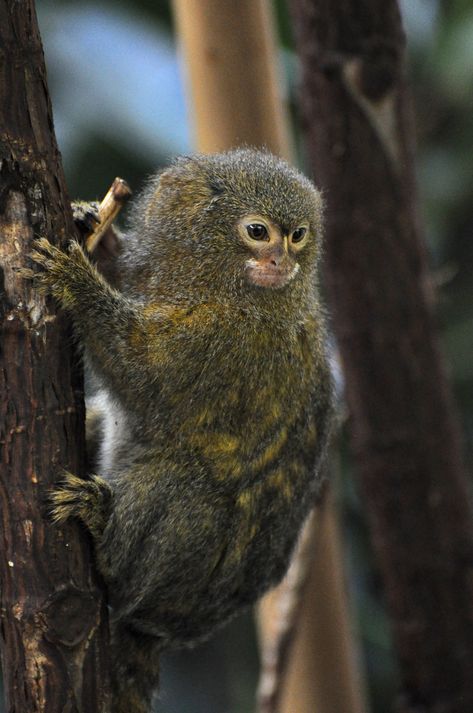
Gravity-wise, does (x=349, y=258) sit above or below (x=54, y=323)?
above

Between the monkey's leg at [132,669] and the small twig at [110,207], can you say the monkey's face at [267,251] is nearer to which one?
the small twig at [110,207]

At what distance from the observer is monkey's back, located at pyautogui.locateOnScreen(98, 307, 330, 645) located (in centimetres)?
264

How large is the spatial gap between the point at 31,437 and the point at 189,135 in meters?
3.62

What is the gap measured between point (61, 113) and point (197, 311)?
3.35m

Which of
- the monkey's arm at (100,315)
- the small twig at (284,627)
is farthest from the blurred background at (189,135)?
the monkey's arm at (100,315)

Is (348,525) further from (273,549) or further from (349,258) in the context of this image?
(273,549)

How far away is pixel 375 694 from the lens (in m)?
5.78

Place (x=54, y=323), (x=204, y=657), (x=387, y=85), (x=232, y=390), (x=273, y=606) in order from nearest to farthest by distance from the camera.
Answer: (x=54, y=323) < (x=232, y=390) < (x=387, y=85) < (x=273, y=606) < (x=204, y=657)

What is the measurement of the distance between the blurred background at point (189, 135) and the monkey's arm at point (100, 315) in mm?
3012

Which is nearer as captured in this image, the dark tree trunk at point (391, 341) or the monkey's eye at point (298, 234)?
the monkey's eye at point (298, 234)

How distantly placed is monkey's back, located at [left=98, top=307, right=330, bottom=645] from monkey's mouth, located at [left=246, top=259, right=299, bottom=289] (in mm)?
110

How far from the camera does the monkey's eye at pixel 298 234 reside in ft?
9.23

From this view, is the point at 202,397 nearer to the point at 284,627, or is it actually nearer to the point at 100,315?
the point at 100,315

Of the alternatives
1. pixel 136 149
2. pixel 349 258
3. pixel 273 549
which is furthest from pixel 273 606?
pixel 136 149
